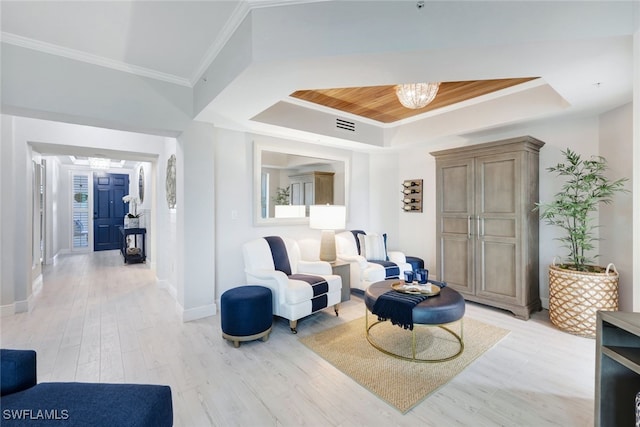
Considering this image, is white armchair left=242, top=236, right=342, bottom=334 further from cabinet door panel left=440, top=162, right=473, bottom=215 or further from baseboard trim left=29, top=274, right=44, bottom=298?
baseboard trim left=29, top=274, right=44, bottom=298

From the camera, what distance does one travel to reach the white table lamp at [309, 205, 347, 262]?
3.74 m

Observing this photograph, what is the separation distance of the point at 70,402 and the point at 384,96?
12.3ft

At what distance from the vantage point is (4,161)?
325cm

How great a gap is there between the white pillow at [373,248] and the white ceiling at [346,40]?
2.53 metres

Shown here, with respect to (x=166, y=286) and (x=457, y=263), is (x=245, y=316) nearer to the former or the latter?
(x=166, y=286)

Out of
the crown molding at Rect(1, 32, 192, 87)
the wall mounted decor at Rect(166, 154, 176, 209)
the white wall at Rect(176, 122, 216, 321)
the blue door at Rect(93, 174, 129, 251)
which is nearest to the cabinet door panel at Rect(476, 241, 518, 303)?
the white wall at Rect(176, 122, 216, 321)

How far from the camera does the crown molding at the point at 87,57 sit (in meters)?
2.24

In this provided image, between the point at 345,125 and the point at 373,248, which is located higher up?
the point at 345,125

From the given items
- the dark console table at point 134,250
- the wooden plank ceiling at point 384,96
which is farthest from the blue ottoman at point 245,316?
the dark console table at point 134,250

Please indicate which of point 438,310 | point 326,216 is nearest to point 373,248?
point 326,216

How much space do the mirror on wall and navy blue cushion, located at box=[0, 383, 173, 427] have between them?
8.60ft

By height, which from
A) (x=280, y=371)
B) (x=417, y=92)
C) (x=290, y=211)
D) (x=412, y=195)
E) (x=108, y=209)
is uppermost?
(x=417, y=92)

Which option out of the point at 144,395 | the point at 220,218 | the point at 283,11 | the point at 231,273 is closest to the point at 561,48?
the point at 283,11

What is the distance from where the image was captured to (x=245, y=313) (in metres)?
2.55
